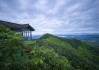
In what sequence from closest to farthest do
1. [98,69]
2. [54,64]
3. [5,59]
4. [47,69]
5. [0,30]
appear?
[5,59]
[0,30]
[47,69]
[54,64]
[98,69]

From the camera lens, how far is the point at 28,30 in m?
28.8

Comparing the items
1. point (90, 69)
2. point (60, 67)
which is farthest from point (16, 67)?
point (90, 69)

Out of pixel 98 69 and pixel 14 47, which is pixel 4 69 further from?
pixel 98 69

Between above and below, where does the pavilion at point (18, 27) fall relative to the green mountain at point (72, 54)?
above

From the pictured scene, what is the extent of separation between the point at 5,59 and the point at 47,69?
9307 mm

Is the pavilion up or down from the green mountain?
up

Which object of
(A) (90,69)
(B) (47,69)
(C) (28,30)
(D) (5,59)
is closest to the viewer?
(D) (5,59)

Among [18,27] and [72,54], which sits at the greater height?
[18,27]

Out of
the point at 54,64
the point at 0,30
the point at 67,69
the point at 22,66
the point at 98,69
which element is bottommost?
the point at 98,69

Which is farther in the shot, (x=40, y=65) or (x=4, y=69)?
(x=40, y=65)

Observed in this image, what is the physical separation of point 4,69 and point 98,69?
26320mm

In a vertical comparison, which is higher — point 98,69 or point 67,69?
point 67,69

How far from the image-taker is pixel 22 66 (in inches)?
163

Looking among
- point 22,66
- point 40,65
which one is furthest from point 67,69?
point 22,66
